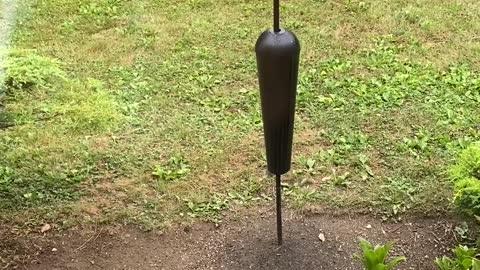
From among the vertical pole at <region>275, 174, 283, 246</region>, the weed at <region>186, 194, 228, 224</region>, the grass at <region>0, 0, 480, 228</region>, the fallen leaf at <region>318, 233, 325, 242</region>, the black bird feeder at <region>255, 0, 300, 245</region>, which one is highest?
the black bird feeder at <region>255, 0, 300, 245</region>

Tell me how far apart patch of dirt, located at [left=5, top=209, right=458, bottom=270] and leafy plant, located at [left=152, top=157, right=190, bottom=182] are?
1.27ft

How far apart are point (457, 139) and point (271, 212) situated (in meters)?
1.14

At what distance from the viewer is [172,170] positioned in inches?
143

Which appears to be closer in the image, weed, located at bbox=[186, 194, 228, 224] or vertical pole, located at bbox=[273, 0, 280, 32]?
vertical pole, located at bbox=[273, 0, 280, 32]

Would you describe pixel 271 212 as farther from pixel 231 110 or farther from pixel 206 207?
pixel 231 110

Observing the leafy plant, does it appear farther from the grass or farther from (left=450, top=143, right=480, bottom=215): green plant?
(left=450, top=143, right=480, bottom=215): green plant

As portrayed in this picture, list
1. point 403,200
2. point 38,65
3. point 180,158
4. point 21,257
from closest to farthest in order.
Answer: point 21,257, point 403,200, point 180,158, point 38,65

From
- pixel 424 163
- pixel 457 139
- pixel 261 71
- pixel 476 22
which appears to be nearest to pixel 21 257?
pixel 261 71

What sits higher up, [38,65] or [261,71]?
[261,71]

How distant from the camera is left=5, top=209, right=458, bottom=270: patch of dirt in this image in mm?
3084

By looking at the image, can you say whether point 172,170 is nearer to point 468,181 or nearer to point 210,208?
point 210,208

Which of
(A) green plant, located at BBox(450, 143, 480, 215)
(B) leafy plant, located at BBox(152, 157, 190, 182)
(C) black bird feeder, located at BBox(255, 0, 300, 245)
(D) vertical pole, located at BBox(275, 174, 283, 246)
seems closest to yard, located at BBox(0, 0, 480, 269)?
(B) leafy plant, located at BBox(152, 157, 190, 182)

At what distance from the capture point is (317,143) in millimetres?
3807

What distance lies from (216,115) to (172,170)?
21.7 inches
